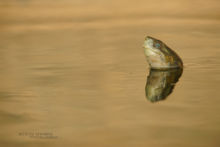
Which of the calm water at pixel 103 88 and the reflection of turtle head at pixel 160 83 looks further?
the reflection of turtle head at pixel 160 83

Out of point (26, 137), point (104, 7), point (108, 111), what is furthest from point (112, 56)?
point (104, 7)

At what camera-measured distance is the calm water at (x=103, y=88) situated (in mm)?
5047

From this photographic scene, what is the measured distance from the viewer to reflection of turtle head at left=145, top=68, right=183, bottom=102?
6.46 metres

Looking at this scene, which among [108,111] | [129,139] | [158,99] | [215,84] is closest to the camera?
[129,139]

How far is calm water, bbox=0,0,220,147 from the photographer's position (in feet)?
16.6

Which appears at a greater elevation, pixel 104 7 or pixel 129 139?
pixel 129 139

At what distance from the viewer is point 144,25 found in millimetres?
14570

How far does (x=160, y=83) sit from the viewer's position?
6.98 m

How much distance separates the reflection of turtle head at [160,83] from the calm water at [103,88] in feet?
0.29

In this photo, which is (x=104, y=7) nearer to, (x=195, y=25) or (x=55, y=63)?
(x=195, y=25)

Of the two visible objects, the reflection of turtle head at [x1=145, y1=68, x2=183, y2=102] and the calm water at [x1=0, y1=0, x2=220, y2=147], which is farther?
the reflection of turtle head at [x1=145, y1=68, x2=183, y2=102]

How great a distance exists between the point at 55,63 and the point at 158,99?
301 centimetres

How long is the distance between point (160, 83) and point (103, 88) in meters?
0.75

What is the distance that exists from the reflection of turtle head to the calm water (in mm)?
90
